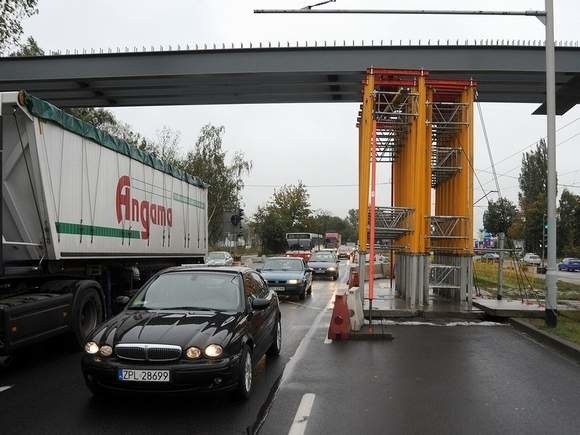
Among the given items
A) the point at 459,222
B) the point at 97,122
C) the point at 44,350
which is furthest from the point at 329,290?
the point at 97,122

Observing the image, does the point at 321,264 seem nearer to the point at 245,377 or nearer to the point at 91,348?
the point at 245,377

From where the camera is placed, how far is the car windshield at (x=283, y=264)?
20062 mm

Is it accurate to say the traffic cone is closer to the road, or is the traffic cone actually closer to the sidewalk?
the sidewalk

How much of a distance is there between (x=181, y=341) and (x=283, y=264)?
47.6 feet

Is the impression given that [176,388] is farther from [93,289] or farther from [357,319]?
[357,319]

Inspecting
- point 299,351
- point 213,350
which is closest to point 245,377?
point 213,350

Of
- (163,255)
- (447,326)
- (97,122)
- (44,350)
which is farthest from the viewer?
(97,122)

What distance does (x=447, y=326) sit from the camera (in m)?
12.0

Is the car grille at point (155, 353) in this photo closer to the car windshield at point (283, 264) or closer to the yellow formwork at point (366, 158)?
the yellow formwork at point (366, 158)

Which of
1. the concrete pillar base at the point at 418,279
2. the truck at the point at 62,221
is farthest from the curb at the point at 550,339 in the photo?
the truck at the point at 62,221

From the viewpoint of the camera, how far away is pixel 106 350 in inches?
234

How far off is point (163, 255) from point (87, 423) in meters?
8.98

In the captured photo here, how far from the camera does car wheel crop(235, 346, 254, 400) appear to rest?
6.15 m

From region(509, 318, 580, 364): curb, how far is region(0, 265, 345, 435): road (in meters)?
4.32
